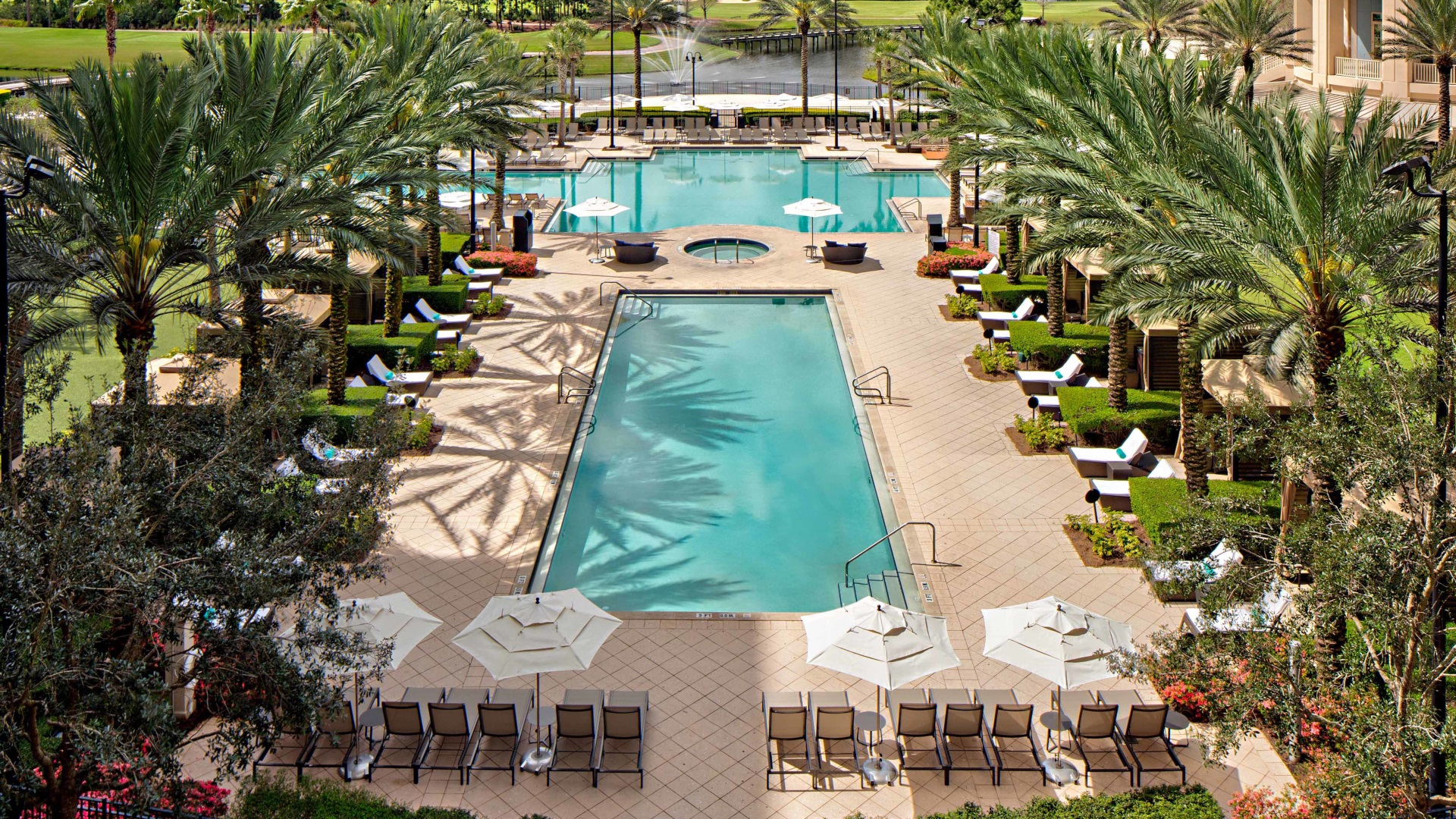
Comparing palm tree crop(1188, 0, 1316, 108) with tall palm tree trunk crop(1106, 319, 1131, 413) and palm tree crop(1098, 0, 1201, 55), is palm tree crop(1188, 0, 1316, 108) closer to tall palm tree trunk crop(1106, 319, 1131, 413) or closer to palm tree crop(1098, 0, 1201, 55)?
palm tree crop(1098, 0, 1201, 55)

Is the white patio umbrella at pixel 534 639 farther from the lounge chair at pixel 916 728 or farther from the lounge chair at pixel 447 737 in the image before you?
the lounge chair at pixel 916 728

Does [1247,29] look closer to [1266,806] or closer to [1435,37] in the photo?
[1435,37]

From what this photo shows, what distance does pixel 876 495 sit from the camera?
858 inches

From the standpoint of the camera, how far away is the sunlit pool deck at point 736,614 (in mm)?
13773

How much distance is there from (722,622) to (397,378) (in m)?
11.1

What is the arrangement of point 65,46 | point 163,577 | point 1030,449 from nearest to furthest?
point 163,577
point 1030,449
point 65,46

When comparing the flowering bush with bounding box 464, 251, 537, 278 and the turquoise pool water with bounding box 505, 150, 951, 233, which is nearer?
the flowering bush with bounding box 464, 251, 537, 278

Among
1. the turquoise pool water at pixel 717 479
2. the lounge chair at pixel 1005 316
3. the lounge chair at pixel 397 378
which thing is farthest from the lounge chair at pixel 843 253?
the lounge chair at pixel 397 378

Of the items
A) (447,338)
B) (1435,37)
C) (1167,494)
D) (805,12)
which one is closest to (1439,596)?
(1167,494)

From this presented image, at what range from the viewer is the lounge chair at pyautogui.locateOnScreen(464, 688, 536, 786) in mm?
14031

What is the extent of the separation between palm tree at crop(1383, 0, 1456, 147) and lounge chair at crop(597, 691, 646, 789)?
2786 cm

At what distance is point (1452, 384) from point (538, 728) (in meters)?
9.76

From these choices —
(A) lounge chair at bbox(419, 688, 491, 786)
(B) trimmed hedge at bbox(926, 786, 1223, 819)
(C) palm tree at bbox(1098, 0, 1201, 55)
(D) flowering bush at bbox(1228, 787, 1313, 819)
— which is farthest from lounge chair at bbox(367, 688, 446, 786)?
(C) palm tree at bbox(1098, 0, 1201, 55)

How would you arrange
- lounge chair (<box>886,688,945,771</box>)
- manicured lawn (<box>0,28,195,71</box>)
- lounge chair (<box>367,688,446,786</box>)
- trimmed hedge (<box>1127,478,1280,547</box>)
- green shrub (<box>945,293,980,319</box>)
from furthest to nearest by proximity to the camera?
manicured lawn (<box>0,28,195,71</box>) → green shrub (<box>945,293,980,319</box>) → trimmed hedge (<box>1127,478,1280,547</box>) → lounge chair (<box>886,688,945,771</box>) → lounge chair (<box>367,688,446,786</box>)
